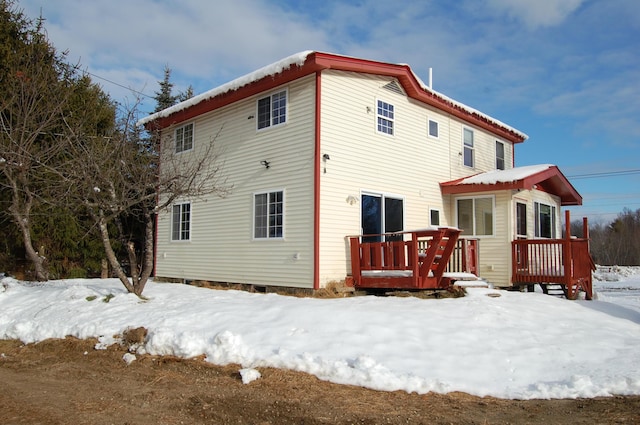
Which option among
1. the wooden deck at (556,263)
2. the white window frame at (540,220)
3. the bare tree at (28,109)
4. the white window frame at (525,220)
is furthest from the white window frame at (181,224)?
the white window frame at (540,220)

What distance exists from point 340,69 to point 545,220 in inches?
334

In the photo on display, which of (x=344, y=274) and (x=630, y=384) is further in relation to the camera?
(x=344, y=274)

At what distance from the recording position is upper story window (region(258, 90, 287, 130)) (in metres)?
12.3

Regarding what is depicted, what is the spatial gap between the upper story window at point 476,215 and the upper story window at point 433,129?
2.07 meters

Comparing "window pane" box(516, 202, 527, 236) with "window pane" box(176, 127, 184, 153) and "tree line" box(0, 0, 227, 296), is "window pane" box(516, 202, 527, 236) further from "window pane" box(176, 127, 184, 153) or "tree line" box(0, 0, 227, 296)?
"window pane" box(176, 127, 184, 153)

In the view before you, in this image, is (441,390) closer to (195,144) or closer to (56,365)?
(56,365)

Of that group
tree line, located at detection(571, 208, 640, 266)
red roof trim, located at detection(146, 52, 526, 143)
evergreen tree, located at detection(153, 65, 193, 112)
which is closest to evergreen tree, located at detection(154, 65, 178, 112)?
evergreen tree, located at detection(153, 65, 193, 112)

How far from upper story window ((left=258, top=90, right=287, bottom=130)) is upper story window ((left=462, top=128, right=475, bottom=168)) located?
6.49m

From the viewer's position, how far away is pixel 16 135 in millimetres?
13109

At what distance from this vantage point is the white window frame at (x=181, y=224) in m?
15.0

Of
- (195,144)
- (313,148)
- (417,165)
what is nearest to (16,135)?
(195,144)

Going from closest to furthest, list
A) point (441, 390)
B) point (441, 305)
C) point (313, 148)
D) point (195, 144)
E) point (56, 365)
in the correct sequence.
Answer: point (441, 390) → point (56, 365) → point (441, 305) → point (313, 148) → point (195, 144)

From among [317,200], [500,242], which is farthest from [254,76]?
[500,242]

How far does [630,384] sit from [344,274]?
661cm
